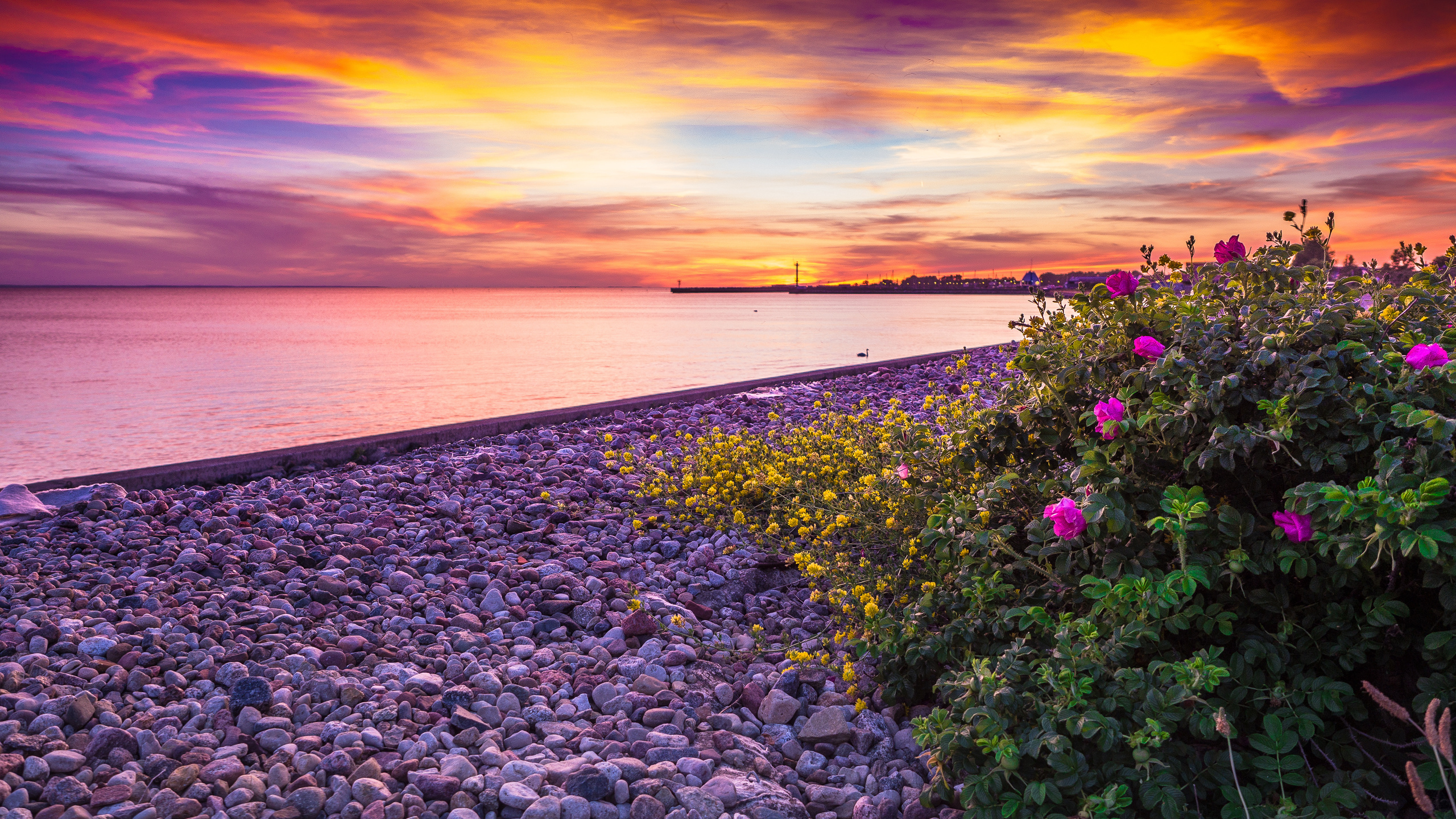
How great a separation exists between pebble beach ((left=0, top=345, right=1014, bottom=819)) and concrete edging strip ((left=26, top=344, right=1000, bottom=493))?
48 cm

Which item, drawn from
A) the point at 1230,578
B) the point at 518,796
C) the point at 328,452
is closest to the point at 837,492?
the point at 1230,578

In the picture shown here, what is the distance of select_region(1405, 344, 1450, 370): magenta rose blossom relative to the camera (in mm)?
2326

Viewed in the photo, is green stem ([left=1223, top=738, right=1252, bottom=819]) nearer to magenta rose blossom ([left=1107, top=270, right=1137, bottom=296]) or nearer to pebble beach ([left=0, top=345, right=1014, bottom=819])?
pebble beach ([left=0, top=345, right=1014, bottom=819])

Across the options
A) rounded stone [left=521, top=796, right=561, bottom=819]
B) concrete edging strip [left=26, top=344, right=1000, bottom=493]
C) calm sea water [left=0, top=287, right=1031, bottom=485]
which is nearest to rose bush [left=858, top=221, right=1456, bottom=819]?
Answer: rounded stone [left=521, top=796, right=561, bottom=819]

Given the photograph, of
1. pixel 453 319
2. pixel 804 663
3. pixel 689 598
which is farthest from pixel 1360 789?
pixel 453 319

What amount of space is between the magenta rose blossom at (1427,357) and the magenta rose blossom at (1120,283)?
34.6 inches

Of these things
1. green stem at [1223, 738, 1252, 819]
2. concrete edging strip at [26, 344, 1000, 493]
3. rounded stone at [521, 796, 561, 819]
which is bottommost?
rounded stone at [521, 796, 561, 819]

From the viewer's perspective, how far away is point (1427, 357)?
234 centimetres

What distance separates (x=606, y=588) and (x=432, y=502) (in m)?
2.08

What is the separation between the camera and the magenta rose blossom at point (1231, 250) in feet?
10.2

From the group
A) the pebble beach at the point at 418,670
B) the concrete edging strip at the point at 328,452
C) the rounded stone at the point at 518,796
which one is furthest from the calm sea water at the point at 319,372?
the rounded stone at the point at 518,796

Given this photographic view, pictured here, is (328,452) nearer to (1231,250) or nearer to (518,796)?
(518,796)

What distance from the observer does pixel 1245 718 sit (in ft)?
8.16

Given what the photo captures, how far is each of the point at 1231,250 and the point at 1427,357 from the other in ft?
3.01
